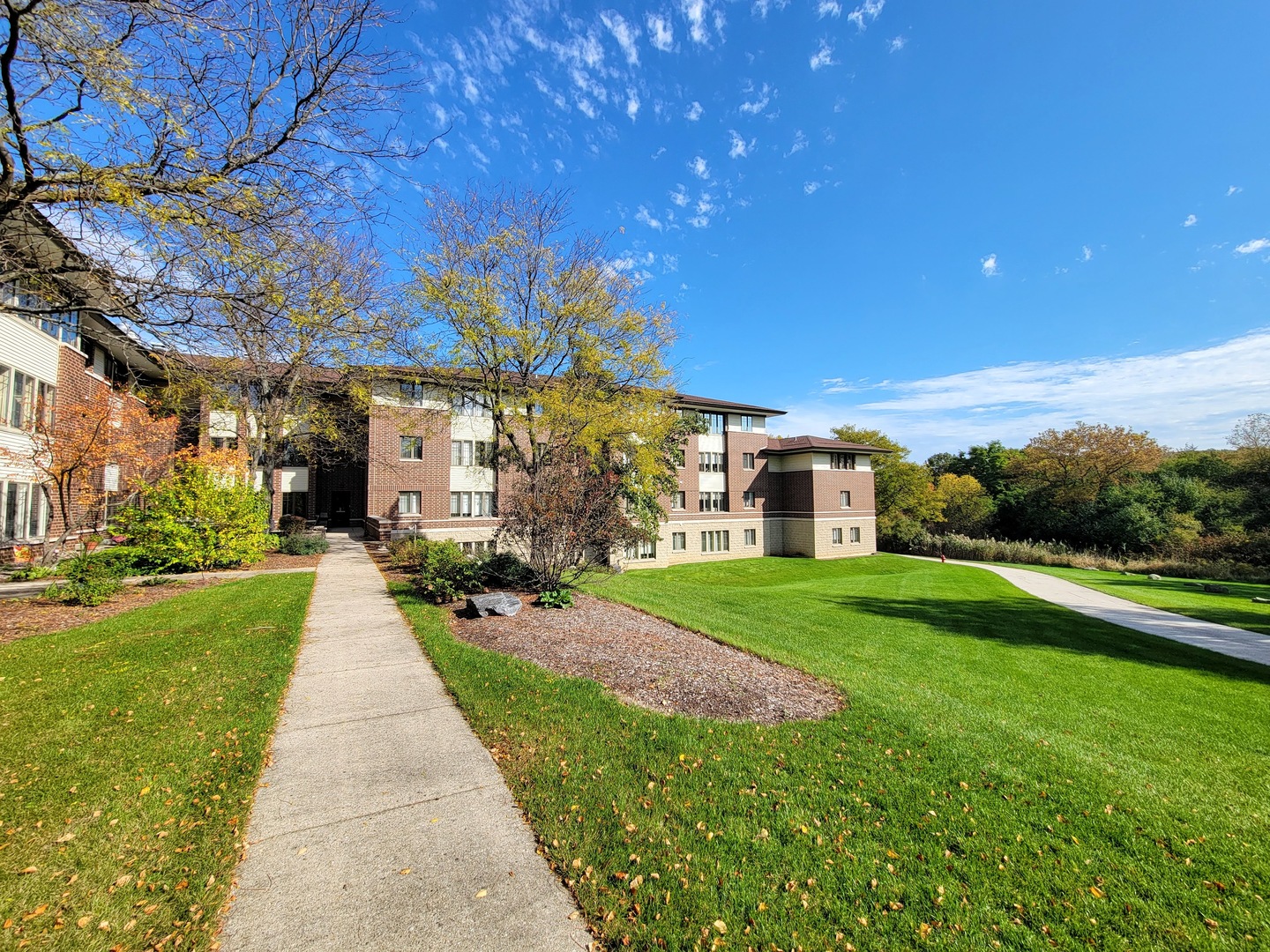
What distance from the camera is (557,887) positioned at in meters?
3.12

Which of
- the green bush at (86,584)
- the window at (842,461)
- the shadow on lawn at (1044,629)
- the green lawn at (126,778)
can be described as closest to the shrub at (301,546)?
the green bush at (86,584)

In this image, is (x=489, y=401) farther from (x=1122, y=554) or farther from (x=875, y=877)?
(x=1122, y=554)

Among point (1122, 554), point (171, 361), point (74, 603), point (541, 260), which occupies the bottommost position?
point (1122, 554)

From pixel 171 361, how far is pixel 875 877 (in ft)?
32.7

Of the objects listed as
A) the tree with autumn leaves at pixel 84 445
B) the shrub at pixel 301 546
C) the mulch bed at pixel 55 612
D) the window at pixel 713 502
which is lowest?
the mulch bed at pixel 55 612

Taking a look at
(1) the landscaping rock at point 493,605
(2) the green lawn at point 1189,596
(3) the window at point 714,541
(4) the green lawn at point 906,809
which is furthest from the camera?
(3) the window at point 714,541

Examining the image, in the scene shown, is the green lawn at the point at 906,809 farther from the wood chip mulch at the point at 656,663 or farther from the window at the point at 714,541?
the window at the point at 714,541

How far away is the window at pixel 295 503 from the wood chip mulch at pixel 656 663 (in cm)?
2836

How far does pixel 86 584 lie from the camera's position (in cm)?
983

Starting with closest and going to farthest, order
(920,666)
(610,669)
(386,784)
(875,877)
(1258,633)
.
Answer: (875,877) → (386,784) → (610,669) → (920,666) → (1258,633)

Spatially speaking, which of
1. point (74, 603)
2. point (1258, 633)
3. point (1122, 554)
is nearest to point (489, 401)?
point (74, 603)

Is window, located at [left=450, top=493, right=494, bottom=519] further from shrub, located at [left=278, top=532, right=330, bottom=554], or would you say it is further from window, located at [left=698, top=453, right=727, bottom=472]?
window, located at [left=698, top=453, right=727, bottom=472]

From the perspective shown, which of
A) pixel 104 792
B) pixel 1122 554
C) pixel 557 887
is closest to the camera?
pixel 557 887

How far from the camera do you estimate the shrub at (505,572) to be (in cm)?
1209
